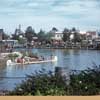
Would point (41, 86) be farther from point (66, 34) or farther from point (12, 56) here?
point (66, 34)

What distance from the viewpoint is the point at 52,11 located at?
501 centimetres

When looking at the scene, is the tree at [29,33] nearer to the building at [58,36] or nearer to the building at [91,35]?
the building at [58,36]

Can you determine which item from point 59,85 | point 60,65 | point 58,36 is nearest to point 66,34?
point 58,36

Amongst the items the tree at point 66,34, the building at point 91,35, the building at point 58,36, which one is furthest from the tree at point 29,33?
the building at point 91,35

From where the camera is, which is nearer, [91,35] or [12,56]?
[12,56]

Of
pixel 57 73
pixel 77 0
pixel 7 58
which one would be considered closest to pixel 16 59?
pixel 7 58

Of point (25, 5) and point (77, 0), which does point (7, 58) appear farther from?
point (77, 0)

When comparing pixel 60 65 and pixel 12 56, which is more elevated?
pixel 12 56

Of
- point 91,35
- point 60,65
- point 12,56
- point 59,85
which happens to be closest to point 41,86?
point 59,85

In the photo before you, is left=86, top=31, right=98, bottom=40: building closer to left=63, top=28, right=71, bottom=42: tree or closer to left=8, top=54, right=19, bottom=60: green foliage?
left=63, top=28, right=71, bottom=42: tree

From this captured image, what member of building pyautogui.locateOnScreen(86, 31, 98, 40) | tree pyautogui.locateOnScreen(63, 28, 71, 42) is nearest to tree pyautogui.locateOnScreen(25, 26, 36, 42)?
tree pyautogui.locateOnScreen(63, 28, 71, 42)

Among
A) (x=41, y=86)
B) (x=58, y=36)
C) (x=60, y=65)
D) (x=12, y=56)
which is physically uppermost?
(x=58, y=36)

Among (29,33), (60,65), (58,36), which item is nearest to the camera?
(60,65)

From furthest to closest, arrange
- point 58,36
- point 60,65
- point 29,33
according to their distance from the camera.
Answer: point 58,36
point 29,33
point 60,65
